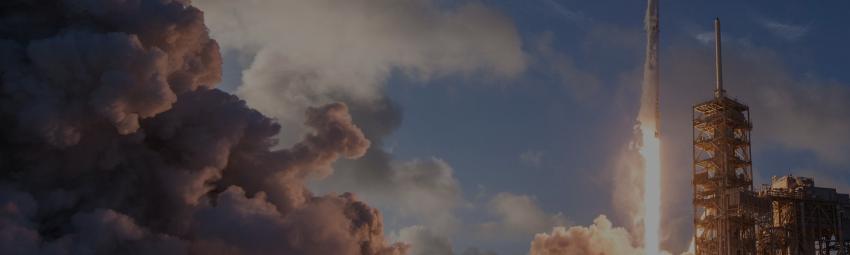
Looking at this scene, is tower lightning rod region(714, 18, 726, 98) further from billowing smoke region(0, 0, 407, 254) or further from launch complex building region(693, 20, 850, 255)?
billowing smoke region(0, 0, 407, 254)

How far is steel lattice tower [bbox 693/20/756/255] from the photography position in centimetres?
8650

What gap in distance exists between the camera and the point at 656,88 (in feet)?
289

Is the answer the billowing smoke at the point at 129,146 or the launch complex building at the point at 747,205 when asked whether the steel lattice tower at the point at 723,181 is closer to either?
the launch complex building at the point at 747,205

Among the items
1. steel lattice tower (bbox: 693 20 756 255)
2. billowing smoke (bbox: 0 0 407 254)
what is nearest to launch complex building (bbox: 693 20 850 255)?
steel lattice tower (bbox: 693 20 756 255)

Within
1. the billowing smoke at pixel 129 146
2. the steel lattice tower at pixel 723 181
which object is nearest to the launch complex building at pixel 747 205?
the steel lattice tower at pixel 723 181

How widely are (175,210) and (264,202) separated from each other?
16.2ft

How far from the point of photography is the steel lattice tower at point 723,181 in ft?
284

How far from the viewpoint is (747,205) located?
86.2m

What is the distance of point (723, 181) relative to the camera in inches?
3460

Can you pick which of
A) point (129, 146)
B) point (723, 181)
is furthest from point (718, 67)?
point (129, 146)

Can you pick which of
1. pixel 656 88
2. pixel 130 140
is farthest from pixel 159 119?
pixel 656 88

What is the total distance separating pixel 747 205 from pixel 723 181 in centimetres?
313

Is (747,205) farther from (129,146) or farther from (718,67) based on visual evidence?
(129,146)

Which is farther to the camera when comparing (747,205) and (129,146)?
(747,205)
